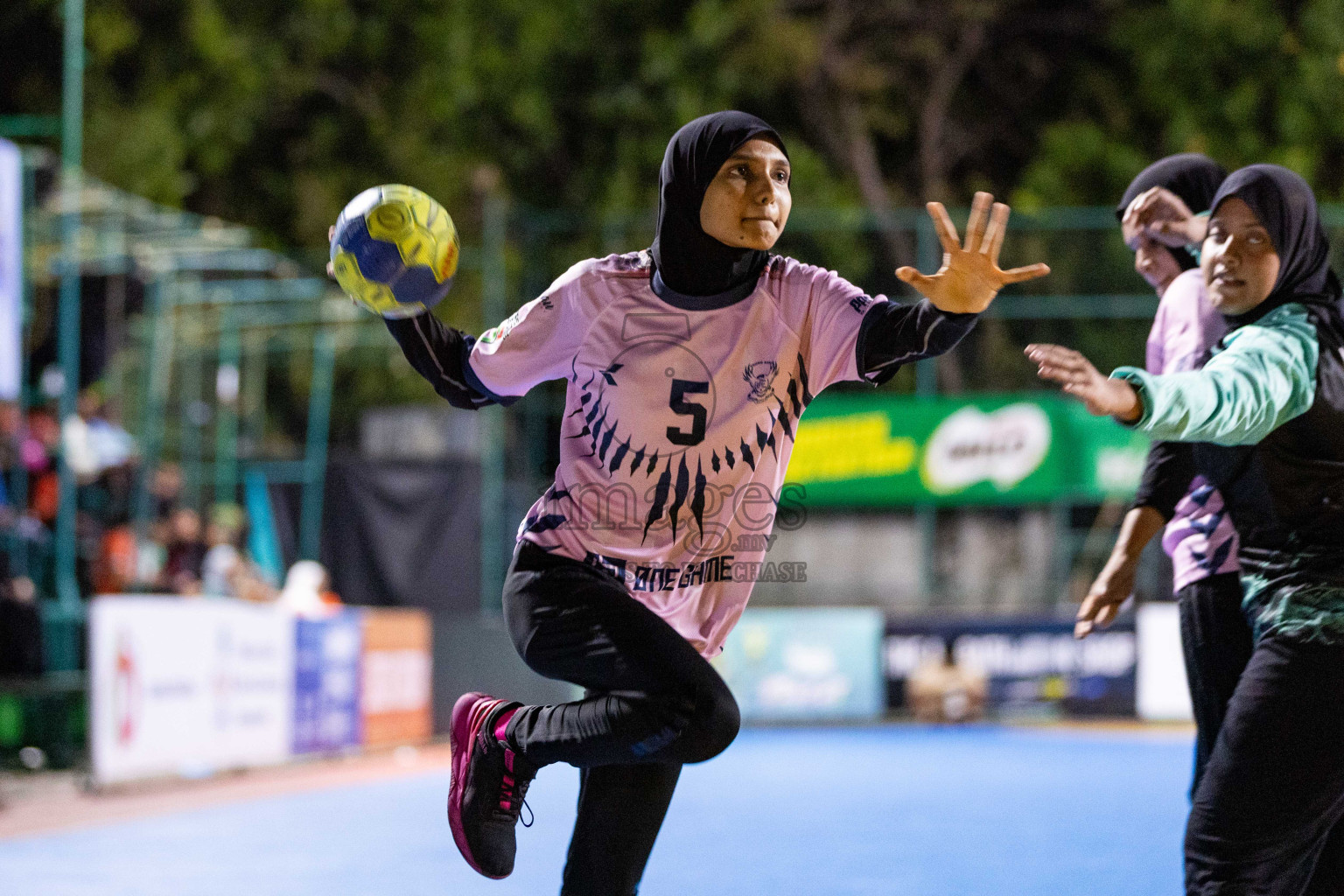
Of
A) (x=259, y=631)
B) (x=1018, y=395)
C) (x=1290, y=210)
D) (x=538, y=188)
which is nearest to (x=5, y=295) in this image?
(x=259, y=631)

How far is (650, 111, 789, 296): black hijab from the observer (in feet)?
13.1

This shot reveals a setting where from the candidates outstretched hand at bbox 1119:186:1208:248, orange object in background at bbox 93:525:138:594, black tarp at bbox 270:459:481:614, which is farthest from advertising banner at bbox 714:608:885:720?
outstretched hand at bbox 1119:186:1208:248

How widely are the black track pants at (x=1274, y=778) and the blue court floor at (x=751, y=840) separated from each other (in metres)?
2.70

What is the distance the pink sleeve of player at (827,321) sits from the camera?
4.02 metres

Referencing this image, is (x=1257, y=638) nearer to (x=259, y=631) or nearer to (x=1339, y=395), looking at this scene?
(x=1339, y=395)

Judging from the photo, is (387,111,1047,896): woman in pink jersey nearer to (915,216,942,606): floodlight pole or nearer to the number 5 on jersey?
the number 5 on jersey

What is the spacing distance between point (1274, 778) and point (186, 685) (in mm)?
8898

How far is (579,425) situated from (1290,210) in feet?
6.17

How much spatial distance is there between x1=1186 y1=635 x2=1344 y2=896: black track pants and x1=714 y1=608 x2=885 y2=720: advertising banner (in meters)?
13.9

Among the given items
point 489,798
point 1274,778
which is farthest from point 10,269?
point 1274,778

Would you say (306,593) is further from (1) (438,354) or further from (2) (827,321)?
(2) (827,321)

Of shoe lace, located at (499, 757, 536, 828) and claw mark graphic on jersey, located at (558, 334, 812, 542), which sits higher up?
claw mark graphic on jersey, located at (558, 334, 812, 542)

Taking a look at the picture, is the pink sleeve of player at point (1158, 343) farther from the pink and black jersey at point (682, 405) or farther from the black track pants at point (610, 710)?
the black track pants at point (610, 710)

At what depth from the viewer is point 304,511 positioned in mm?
18859
